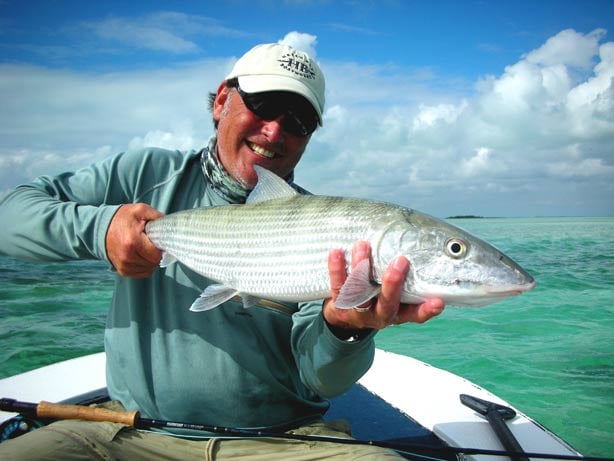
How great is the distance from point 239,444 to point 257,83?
6.94 feet

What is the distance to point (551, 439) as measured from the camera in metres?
3.18

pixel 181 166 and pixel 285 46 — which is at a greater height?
pixel 285 46

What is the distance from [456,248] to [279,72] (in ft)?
5.24

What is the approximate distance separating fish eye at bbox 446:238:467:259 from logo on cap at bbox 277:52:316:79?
1.51 meters

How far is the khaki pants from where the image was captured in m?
2.19

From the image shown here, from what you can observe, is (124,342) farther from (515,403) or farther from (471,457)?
(515,403)

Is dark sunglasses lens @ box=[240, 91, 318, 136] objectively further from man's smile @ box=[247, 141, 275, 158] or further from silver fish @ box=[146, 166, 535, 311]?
silver fish @ box=[146, 166, 535, 311]

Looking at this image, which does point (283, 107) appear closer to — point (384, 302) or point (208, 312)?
point (208, 312)

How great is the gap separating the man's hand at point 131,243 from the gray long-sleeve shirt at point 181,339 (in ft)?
0.16

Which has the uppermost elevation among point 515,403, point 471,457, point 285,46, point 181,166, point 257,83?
point 285,46

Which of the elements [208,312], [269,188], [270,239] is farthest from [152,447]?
[269,188]

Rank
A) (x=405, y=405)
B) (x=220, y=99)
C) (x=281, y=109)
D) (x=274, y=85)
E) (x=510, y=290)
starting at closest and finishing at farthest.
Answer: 1. (x=510, y=290)
2. (x=274, y=85)
3. (x=281, y=109)
4. (x=220, y=99)
5. (x=405, y=405)

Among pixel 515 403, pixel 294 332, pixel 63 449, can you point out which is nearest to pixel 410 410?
pixel 294 332

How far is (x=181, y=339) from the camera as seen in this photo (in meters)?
2.64
